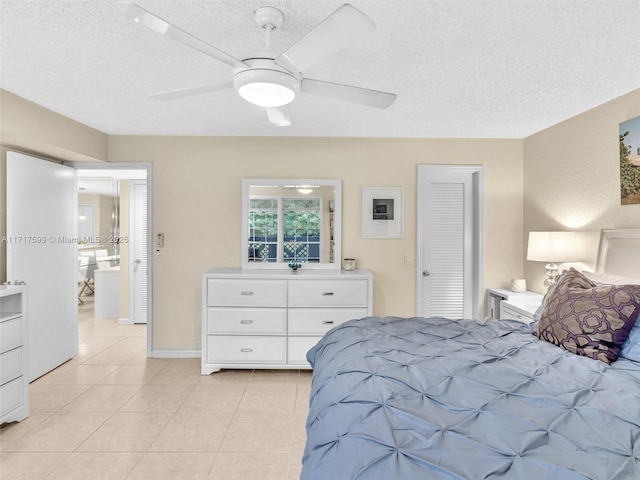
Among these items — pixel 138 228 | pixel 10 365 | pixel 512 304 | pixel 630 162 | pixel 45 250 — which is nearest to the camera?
pixel 10 365

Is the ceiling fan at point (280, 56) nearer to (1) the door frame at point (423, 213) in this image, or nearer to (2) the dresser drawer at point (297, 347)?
(1) the door frame at point (423, 213)

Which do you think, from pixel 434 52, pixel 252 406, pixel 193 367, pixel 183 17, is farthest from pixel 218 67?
pixel 193 367

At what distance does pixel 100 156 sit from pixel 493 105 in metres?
3.92

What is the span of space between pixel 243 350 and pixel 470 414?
8.77 ft

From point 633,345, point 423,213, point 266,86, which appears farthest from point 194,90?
point 423,213

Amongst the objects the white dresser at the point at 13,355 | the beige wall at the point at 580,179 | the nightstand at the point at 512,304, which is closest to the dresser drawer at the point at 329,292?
the nightstand at the point at 512,304

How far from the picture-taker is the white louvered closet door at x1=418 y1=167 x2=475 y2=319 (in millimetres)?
3977

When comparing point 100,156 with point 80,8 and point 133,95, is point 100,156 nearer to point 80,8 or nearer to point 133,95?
point 133,95

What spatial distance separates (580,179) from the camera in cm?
307

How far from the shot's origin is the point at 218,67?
7.51ft

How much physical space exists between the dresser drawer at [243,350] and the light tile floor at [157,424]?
167 mm

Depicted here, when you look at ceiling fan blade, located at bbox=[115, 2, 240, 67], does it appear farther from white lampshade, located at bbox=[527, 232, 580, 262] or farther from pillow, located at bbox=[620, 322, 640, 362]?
white lampshade, located at bbox=[527, 232, 580, 262]

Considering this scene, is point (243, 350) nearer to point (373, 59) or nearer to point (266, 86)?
point (266, 86)

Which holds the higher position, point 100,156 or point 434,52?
point 434,52
